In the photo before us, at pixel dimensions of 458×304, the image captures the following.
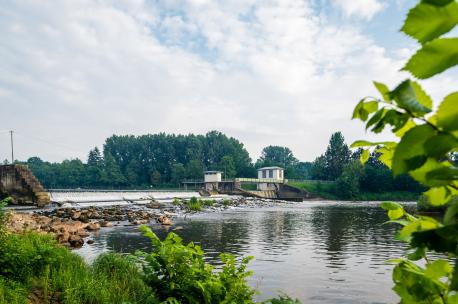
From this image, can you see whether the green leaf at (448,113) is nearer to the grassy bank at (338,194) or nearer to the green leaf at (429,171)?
the green leaf at (429,171)

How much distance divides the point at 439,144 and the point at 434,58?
188mm

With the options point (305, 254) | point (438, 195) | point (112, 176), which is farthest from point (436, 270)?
point (112, 176)

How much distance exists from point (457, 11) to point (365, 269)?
52.5 feet

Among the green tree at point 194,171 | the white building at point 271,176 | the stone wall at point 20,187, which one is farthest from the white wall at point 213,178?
the stone wall at point 20,187

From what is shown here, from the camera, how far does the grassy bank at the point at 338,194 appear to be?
92.9m

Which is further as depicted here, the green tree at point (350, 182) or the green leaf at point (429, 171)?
the green tree at point (350, 182)

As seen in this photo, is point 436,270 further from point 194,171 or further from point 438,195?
point 194,171

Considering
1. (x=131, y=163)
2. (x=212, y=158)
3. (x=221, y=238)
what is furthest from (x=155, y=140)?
(x=221, y=238)

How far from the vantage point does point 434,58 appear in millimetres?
779

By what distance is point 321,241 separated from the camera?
2212 centimetres

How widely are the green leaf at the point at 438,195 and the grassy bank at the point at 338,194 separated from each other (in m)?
98.3

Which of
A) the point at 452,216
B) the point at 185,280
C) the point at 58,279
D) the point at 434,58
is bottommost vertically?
the point at 58,279

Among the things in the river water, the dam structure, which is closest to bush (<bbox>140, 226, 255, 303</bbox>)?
the river water

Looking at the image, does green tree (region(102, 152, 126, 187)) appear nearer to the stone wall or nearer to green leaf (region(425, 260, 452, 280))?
the stone wall
